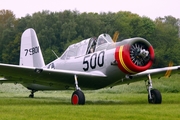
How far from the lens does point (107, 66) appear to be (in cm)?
1467

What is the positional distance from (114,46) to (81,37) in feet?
188

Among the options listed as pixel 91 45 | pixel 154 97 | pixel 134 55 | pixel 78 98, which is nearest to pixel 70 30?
pixel 91 45

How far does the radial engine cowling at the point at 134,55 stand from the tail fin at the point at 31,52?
19.2ft

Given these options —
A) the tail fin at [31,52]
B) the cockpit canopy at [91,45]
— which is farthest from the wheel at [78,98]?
the tail fin at [31,52]

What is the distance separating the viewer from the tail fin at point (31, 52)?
19203 mm

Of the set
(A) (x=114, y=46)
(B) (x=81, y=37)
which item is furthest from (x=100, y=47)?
(B) (x=81, y=37)

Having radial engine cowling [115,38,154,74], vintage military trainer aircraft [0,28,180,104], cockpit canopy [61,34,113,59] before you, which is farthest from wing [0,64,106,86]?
radial engine cowling [115,38,154,74]

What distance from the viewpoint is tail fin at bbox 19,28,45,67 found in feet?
63.0

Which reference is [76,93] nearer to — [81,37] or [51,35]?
[81,37]

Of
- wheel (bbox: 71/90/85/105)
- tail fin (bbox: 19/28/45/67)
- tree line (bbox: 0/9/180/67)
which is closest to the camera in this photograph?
wheel (bbox: 71/90/85/105)

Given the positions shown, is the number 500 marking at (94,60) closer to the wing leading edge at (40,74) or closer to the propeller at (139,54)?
the wing leading edge at (40,74)

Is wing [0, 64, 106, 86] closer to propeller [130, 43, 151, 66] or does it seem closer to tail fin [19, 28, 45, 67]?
propeller [130, 43, 151, 66]

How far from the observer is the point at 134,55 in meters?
14.2

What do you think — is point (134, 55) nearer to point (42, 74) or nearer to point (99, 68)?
point (99, 68)
